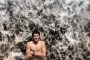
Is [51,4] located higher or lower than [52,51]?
higher

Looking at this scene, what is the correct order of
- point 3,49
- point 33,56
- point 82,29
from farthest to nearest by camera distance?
1. point 82,29
2. point 3,49
3. point 33,56

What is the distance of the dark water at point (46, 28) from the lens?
7.71 m

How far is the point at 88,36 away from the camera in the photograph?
8.11 m

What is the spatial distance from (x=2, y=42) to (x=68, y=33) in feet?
6.05

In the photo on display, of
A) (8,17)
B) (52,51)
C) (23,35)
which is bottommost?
(52,51)

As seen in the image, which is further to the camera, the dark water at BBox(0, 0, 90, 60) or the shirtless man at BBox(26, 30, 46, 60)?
the dark water at BBox(0, 0, 90, 60)

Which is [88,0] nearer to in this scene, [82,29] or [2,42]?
[82,29]

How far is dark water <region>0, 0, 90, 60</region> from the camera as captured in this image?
7.71m

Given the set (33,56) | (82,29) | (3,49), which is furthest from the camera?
(82,29)

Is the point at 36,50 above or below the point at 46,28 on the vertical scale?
below

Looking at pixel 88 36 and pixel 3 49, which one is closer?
pixel 3 49

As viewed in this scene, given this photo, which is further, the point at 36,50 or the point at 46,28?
the point at 46,28

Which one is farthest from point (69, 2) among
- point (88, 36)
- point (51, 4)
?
point (88, 36)

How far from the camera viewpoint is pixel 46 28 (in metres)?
7.81
